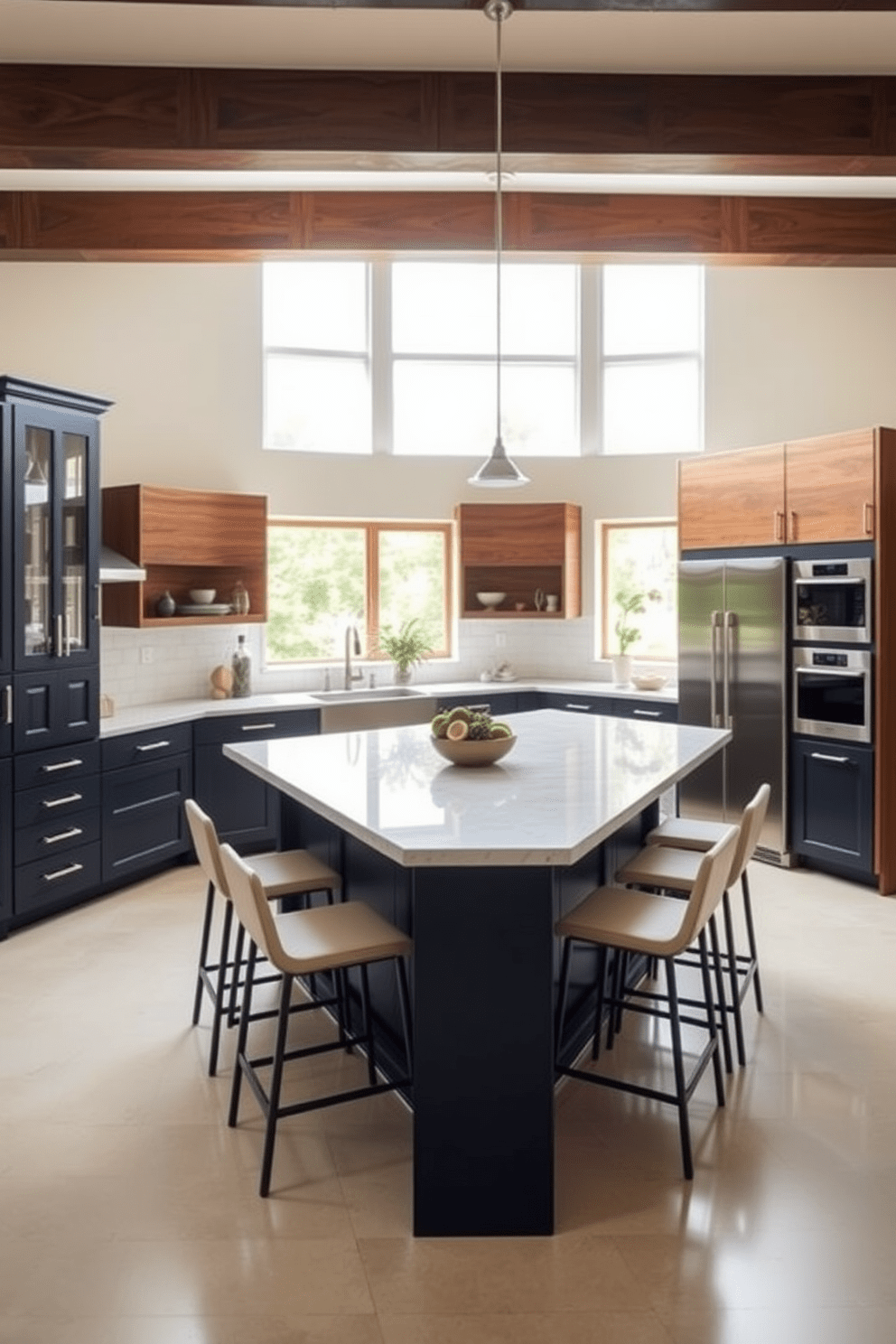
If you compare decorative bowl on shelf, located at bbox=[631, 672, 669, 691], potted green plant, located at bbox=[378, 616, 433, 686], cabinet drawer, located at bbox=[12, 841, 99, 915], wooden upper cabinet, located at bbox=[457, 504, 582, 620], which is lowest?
cabinet drawer, located at bbox=[12, 841, 99, 915]

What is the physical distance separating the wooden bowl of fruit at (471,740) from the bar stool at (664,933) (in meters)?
0.65

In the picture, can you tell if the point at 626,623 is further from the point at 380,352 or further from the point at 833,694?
the point at 380,352

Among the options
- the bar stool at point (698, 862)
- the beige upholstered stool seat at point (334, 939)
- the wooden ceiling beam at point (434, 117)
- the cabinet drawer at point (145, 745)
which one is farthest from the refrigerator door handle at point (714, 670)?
the beige upholstered stool seat at point (334, 939)

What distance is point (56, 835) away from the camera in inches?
198

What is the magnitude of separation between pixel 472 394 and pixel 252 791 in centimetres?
315

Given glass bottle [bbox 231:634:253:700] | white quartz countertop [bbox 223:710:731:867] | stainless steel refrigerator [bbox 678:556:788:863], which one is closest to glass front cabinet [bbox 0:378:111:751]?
white quartz countertop [bbox 223:710:731:867]

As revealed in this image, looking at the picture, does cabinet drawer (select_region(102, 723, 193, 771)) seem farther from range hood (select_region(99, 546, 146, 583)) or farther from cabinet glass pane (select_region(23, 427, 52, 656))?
range hood (select_region(99, 546, 146, 583))

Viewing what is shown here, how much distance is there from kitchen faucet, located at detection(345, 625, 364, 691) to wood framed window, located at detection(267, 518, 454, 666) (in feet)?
0.36

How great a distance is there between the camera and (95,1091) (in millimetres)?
3289

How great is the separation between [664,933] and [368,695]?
14.0ft

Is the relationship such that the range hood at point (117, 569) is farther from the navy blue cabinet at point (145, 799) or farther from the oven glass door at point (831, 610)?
the oven glass door at point (831, 610)

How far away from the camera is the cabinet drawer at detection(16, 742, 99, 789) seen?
4852mm

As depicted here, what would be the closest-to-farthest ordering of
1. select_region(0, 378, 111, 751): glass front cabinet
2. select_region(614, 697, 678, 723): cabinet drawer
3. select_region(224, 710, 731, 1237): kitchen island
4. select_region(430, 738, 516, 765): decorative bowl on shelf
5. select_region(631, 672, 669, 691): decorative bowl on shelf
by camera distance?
1. select_region(224, 710, 731, 1237): kitchen island
2. select_region(430, 738, 516, 765): decorative bowl on shelf
3. select_region(0, 378, 111, 751): glass front cabinet
4. select_region(614, 697, 678, 723): cabinet drawer
5. select_region(631, 672, 669, 691): decorative bowl on shelf

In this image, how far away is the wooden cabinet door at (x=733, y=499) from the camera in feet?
19.6
